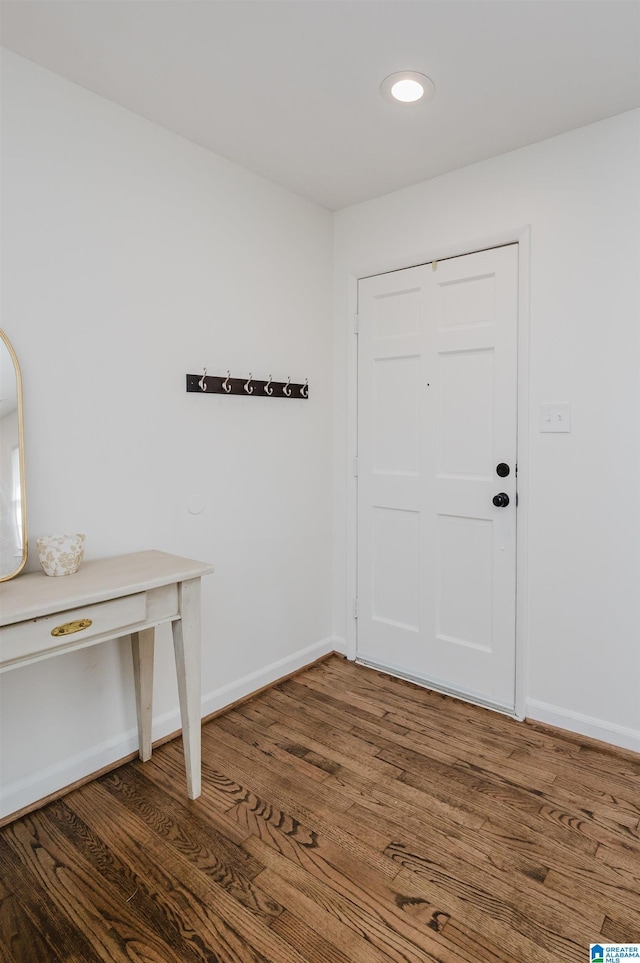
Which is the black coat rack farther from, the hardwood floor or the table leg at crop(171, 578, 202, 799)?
the hardwood floor

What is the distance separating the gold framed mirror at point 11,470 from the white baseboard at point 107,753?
2.39 ft

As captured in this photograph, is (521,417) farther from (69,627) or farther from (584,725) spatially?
(69,627)

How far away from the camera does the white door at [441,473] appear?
2.42 m

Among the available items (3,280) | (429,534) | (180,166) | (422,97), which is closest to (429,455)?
(429,534)

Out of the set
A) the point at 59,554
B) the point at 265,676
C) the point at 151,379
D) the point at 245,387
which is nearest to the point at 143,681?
the point at 59,554

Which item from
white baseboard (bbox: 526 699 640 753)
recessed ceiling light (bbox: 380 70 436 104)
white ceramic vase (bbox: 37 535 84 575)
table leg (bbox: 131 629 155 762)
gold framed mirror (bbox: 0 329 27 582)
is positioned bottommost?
white baseboard (bbox: 526 699 640 753)

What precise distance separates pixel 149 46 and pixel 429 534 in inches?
85.9

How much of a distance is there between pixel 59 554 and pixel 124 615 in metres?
0.30

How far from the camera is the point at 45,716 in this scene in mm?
1830

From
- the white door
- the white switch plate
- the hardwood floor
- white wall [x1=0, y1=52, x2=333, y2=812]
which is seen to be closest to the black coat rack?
white wall [x1=0, y1=52, x2=333, y2=812]

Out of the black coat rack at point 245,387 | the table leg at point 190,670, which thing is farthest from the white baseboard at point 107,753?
the black coat rack at point 245,387

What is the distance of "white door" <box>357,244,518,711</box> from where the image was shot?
95.3 inches

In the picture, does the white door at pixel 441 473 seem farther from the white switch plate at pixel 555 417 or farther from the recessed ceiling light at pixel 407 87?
the recessed ceiling light at pixel 407 87

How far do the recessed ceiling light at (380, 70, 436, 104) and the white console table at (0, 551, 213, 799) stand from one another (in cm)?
176
